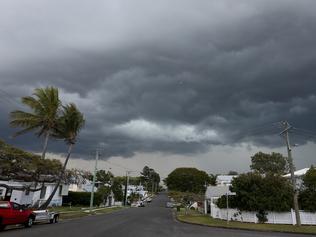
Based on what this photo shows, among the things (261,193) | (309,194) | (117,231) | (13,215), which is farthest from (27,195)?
(309,194)

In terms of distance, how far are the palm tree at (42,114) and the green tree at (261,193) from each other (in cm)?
2022

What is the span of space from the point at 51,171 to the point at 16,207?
42.8ft

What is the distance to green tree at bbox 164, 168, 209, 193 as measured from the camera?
137 meters

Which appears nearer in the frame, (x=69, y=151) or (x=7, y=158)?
(x=7, y=158)

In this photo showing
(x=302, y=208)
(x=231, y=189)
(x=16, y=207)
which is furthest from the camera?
(x=231, y=189)

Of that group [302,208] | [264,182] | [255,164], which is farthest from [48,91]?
[255,164]

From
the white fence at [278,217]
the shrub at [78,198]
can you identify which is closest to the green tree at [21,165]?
the white fence at [278,217]

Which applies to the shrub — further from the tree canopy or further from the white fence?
the white fence

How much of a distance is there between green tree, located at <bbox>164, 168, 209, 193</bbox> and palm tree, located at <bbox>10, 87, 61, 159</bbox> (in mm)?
101640

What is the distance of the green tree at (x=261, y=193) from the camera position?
112 feet

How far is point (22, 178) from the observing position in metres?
33.8

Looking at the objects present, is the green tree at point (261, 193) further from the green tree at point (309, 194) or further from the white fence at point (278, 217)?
the green tree at point (309, 194)

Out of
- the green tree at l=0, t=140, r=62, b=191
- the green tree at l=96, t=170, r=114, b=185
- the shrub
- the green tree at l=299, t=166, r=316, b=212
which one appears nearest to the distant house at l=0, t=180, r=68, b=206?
the green tree at l=0, t=140, r=62, b=191

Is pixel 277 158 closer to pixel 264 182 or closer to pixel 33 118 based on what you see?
pixel 264 182
